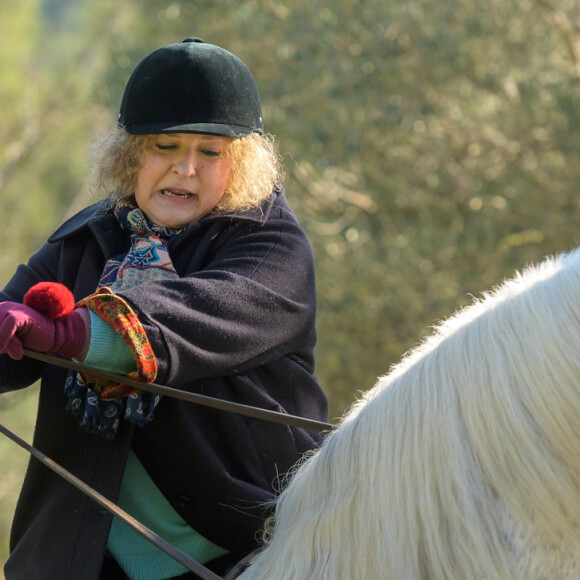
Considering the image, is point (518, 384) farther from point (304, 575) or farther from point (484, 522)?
point (304, 575)

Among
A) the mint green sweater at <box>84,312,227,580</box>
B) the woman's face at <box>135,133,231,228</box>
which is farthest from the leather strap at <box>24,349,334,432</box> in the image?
the woman's face at <box>135,133,231,228</box>

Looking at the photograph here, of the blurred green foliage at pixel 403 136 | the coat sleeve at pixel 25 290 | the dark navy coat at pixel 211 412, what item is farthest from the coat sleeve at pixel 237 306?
the blurred green foliage at pixel 403 136

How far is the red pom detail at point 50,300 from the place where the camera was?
→ 165 centimetres

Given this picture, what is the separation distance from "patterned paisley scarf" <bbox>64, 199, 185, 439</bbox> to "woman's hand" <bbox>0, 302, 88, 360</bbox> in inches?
5.0

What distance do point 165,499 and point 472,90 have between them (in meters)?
6.01

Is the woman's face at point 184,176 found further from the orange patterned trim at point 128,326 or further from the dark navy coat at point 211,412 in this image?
the orange patterned trim at point 128,326

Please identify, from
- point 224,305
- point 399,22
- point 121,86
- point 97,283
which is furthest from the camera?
point 121,86

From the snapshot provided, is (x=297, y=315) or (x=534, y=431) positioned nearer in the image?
(x=534, y=431)

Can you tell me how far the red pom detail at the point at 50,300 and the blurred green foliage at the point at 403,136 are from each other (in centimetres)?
530

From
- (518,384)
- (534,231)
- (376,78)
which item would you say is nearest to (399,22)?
(376,78)

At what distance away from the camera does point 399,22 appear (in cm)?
709

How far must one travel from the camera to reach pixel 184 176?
2037 millimetres

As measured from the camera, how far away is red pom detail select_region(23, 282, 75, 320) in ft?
5.42

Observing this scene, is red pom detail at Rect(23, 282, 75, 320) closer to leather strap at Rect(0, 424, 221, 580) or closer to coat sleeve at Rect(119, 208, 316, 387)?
coat sleeve at Rect(119, 208, 316, 387)
